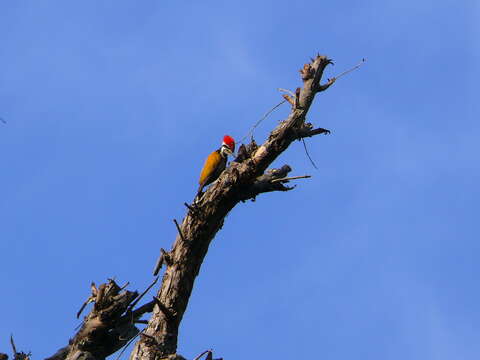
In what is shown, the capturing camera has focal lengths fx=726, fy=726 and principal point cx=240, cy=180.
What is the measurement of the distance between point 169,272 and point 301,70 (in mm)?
2902

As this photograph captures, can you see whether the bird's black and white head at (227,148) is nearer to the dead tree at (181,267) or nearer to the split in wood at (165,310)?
the dead tree at (181,267)

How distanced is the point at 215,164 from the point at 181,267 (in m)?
3.48

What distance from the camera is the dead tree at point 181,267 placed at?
7656mm

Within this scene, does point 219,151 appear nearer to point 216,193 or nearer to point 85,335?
point 216,193

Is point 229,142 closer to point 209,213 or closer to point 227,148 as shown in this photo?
point 227,148

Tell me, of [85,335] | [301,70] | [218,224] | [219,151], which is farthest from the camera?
[219,151]

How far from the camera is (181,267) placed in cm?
800

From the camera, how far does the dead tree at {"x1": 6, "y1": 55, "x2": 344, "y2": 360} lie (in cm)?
766

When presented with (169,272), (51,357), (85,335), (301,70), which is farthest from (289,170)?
(51,357)

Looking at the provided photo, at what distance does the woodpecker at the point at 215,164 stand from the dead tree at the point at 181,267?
110 inches

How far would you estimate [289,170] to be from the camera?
27.6 feet

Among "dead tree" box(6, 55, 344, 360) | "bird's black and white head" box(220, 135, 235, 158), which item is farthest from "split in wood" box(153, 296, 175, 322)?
"bird's black and white head" box(220, 135, 235, 158)

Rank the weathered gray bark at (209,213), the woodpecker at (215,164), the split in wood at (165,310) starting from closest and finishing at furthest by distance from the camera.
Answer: the split in wood at (165,310), the weathered gray bark at (209,213), the woodpecker at (215,164)

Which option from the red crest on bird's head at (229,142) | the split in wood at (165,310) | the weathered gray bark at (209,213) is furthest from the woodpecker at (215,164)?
the split in wood at (165,310)
